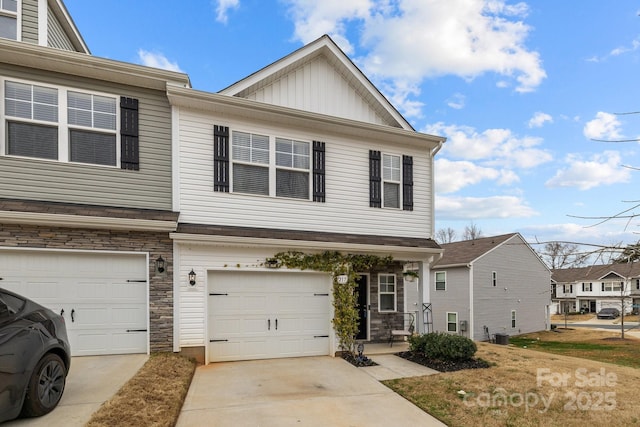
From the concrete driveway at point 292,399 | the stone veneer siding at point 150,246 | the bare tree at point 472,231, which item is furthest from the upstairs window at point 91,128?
the bare tree at point 472,231

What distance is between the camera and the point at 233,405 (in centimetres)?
545

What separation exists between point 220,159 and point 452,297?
19244mm

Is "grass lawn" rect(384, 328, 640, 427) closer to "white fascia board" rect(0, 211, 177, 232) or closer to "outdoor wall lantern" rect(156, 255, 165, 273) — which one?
"outdoor wall lantern" rect(156, 255, 165, 273)

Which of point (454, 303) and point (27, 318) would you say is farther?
point (454, 303)

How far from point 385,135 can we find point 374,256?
3248mm

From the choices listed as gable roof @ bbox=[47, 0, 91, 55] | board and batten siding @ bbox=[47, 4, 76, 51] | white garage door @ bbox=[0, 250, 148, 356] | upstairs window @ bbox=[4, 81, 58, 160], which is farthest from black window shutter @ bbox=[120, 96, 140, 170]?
gable roof @ bbox=[47, 0, 91, 55]

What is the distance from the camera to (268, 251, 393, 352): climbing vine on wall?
866 cm

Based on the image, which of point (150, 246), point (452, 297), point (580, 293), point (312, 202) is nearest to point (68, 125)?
point (150, 246)

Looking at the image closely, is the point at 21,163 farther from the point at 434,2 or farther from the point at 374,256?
the point at 434,2

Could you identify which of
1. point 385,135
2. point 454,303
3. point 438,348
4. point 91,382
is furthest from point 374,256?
point 454,303

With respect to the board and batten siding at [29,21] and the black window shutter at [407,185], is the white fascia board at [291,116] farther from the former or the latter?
the board and batten siding at [29,21]

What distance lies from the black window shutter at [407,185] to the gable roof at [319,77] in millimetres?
1084

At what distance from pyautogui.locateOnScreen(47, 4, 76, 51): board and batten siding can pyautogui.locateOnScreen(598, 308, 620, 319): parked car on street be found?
53117 millimetres

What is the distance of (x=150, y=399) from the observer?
504 cm
